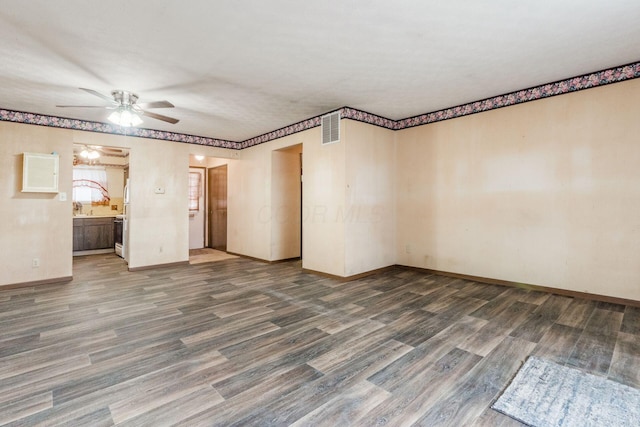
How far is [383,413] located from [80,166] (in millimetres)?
9487

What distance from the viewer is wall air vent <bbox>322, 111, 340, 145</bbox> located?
4820 millimetres

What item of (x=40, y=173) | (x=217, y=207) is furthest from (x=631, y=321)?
(x=217, y=207)

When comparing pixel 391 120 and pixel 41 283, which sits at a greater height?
pixel 391 120

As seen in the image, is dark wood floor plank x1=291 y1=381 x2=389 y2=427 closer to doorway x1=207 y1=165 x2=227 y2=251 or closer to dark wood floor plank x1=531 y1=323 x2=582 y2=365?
dark wood floor plank x1=531 y1=323 x2=582 y2=365

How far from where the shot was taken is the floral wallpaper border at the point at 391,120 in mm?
3656

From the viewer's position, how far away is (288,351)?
2508 mm

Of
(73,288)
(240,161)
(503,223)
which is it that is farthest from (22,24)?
(503,223)

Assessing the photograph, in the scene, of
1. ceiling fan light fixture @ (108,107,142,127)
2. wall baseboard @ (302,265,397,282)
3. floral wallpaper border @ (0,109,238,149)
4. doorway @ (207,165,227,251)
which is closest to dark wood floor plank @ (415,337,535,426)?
wall baseboard @ (302,265,397,282)

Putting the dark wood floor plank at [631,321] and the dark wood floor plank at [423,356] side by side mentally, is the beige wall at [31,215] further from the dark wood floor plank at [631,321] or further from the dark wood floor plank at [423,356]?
the dark wood floor plank at [631,321]

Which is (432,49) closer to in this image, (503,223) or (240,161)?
(503,223)

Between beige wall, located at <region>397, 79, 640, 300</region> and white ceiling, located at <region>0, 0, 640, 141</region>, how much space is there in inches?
20.8

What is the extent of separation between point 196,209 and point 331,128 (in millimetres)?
5450

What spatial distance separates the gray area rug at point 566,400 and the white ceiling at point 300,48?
288 centimetres

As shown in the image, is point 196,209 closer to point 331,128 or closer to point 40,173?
point 40,173
